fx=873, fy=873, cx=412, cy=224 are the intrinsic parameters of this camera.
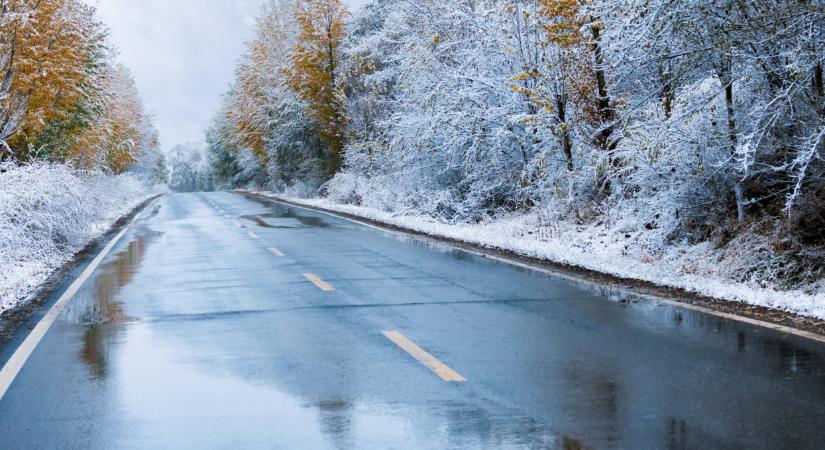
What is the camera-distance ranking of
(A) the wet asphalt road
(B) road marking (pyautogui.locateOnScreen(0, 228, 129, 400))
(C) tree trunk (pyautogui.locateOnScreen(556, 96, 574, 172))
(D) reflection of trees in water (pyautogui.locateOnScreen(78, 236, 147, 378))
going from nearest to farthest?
(A) the wet asphalt road, (B) road marking (pyautogui.locateOnScreen(0, 228, 129, 400)), (D) reflection of trees in water (pyautogui.locateOnScreen(78, 236, 147, 378)), (C) tree trunk (pyautogui.locateOnScreen(556, 96, 574, 172))

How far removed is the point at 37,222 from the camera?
15766 mm

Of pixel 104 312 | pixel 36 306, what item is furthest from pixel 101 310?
pixel 36 306

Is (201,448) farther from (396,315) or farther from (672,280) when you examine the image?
(672,280)

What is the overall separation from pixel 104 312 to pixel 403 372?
4961 millimetres

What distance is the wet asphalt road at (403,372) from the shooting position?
534cm

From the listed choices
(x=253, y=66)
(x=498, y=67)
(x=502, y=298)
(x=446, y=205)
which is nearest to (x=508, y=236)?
(x=498, y=67)

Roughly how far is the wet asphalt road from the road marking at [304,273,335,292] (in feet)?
0.32

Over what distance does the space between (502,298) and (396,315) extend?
5.85ft

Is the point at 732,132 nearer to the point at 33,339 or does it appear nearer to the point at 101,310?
the point at 101,310

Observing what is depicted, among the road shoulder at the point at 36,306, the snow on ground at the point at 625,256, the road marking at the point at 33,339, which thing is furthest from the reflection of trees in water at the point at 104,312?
the snow on ground at the point at 625,256

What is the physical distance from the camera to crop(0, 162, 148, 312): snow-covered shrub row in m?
13.9

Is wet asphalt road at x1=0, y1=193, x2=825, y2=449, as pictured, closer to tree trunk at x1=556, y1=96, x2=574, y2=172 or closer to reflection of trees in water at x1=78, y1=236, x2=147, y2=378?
reflection of trees in water at x1=78, y1=236, x2=147, y2=378

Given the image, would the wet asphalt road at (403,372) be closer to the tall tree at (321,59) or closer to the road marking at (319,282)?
the road marking at (319,282)

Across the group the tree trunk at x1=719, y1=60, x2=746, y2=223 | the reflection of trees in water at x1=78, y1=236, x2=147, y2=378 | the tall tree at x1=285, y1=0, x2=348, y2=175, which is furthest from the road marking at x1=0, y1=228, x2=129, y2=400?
the tall tree at x1=285, y1=0, x2=348, y2=175
